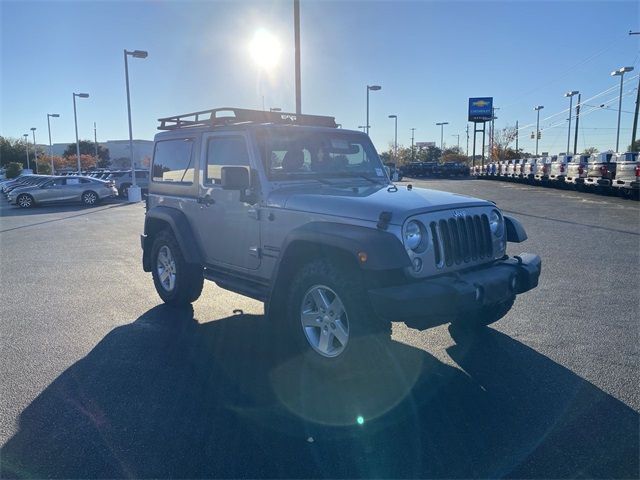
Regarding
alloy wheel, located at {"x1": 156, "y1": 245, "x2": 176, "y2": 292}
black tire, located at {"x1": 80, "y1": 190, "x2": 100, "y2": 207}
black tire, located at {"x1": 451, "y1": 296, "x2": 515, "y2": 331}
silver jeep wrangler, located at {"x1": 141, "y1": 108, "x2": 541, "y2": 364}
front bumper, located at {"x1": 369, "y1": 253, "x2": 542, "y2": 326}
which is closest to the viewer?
front bumper, located at {"x1": 369, "y1": 253, "x2": 542, "y2": 326}

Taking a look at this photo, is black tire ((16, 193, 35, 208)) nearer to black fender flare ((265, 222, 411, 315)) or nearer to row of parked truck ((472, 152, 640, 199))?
black fender flare ((265, 222, 411, 315))

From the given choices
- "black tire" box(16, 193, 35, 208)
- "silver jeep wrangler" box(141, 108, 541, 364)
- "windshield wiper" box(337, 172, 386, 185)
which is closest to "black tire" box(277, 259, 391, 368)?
"silver jeep wrangler" box(141, 108, 541, 364)

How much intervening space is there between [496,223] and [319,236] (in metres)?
1.79

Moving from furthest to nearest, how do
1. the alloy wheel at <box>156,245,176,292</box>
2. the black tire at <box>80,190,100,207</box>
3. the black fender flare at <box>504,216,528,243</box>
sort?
the black tire at <box>80,190,100,207</box>
the alloy wheel at <box>156,245,176,292</box>
the black fender flare at <box>504,216,528,243</box>

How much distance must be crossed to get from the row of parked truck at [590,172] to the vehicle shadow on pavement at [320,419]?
744 inches

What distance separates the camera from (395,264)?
12.4 feet

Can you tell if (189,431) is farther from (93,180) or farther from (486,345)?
(93,180)

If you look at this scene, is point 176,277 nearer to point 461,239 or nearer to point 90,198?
point 461,239

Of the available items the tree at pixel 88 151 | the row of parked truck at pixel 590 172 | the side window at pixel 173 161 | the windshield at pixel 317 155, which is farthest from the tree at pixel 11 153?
the windshield at pixel 317 155

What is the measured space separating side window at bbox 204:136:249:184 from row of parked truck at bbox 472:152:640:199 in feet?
62.3

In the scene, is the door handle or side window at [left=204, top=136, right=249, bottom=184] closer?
side window at [left=204, top=136, right=249, bottom=184]

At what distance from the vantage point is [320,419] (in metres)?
3.70

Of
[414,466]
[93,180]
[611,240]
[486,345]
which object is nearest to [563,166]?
[611,240]

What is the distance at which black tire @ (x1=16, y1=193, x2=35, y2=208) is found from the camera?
23.4 meters
